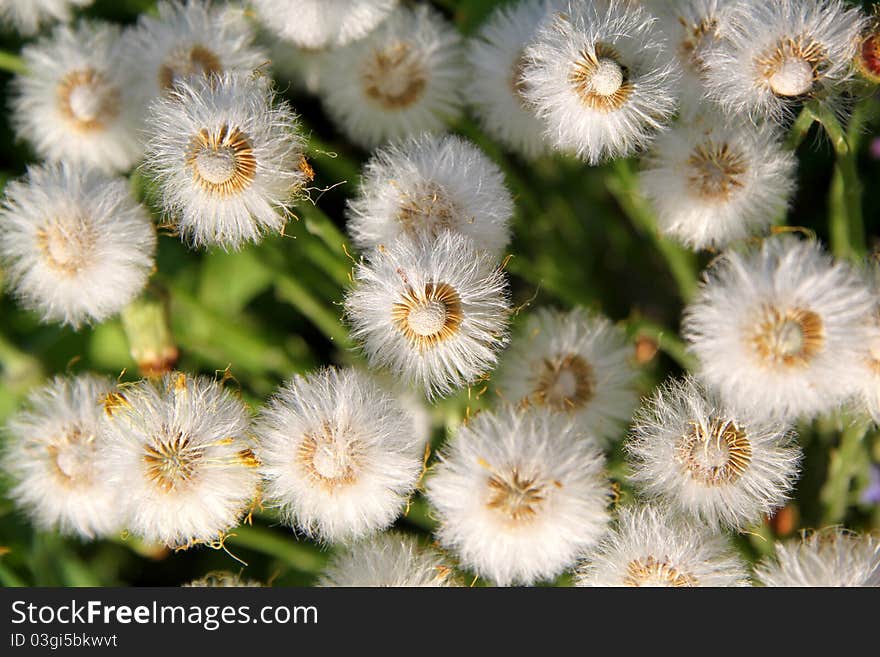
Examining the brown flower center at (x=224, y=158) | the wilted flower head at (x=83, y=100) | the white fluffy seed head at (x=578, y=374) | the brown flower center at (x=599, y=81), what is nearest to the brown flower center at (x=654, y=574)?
the white fluffy seed head at (x=578, y=374)

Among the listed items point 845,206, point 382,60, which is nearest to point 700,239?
point 845,206

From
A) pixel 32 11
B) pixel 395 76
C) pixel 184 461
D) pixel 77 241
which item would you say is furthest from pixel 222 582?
pixel 32 11

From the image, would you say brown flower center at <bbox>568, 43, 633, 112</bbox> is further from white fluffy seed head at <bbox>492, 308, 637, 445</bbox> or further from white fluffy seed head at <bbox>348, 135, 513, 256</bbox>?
white fluffy seed head at <bbox>492, 308, 637, 445</bbox>

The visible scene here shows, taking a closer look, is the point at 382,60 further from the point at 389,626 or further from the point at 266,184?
the point at 389,626

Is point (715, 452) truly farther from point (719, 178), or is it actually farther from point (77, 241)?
point (77, 241)

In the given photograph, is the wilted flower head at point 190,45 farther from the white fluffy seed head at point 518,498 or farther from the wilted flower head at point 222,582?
the wilted flower head at point 222,582

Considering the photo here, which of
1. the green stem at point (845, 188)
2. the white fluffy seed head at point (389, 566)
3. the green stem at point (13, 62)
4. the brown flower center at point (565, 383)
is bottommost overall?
the white fluffy seed head at point (389, 566)
